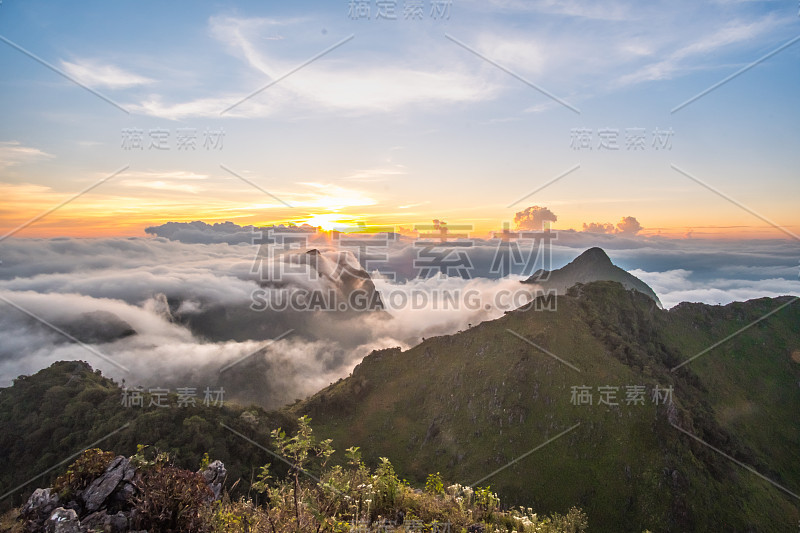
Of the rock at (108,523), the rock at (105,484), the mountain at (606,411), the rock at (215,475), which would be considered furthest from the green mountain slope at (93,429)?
the rock at (108,523)

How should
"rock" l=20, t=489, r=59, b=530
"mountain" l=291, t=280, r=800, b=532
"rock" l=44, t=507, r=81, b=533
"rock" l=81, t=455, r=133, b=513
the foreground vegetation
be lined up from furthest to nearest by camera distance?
1. "mountain" l=291, t=280, r=800, b=532
2. "rock" l=81, t=455, r=133, b=513
3. "rock" l=20, t=489, r=59, b=530
4. "rock" l=44, t=507, r=81, b=533
5. the foreground vegetation

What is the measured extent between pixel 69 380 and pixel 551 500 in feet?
362

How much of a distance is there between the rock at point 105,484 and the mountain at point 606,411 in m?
80.5

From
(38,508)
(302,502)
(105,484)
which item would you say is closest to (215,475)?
(105,484)

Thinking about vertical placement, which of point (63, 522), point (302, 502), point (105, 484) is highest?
point (302, 502)

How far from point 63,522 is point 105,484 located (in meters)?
1.17

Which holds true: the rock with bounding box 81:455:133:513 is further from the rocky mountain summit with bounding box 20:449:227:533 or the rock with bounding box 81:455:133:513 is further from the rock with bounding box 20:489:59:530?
the rock with bounding box 20:489:59:530

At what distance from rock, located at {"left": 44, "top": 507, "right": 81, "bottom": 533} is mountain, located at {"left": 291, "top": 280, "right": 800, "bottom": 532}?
3209 inches

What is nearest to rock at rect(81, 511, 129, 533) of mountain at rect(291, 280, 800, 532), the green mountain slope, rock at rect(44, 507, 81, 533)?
rock at rect(44, 507, 81, 533)

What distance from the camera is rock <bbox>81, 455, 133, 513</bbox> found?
408 inches

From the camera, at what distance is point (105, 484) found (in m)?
10.6

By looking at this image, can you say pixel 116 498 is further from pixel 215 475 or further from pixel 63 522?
pixel 215 475

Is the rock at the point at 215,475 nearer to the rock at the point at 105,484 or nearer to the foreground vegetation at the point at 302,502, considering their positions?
the foreground vegetation at the point at 302,502

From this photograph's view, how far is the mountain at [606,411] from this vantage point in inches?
2867
